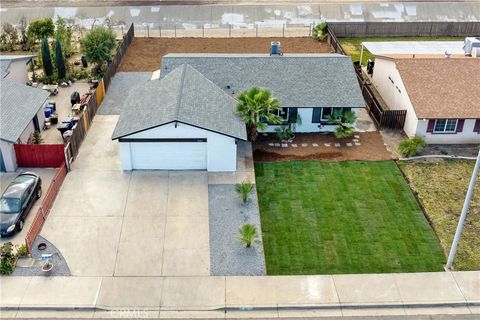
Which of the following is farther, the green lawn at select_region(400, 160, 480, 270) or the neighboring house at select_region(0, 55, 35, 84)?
the neighboring house at select_region(0, 55, 35, 84)

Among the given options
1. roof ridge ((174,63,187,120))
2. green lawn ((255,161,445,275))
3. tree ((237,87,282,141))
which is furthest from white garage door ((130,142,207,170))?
green lawn ((255,161,445,275))

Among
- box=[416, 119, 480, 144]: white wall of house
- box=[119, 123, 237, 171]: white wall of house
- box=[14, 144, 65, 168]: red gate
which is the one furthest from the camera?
box=[416, 119, 480, 144]: white wall of house

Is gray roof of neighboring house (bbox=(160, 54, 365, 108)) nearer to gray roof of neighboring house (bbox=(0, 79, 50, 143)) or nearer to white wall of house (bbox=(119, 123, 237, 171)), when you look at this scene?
white wall of house (bbox=(119, 123, 237, 171))

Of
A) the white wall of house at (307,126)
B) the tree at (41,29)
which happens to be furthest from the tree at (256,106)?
the tree at (41,29)

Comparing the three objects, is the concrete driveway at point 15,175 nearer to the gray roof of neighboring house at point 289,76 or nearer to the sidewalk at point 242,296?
the sidewalk at point 242,296

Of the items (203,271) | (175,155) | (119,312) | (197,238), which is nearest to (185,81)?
(175,155)

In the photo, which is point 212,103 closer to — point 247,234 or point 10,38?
point 247,234
